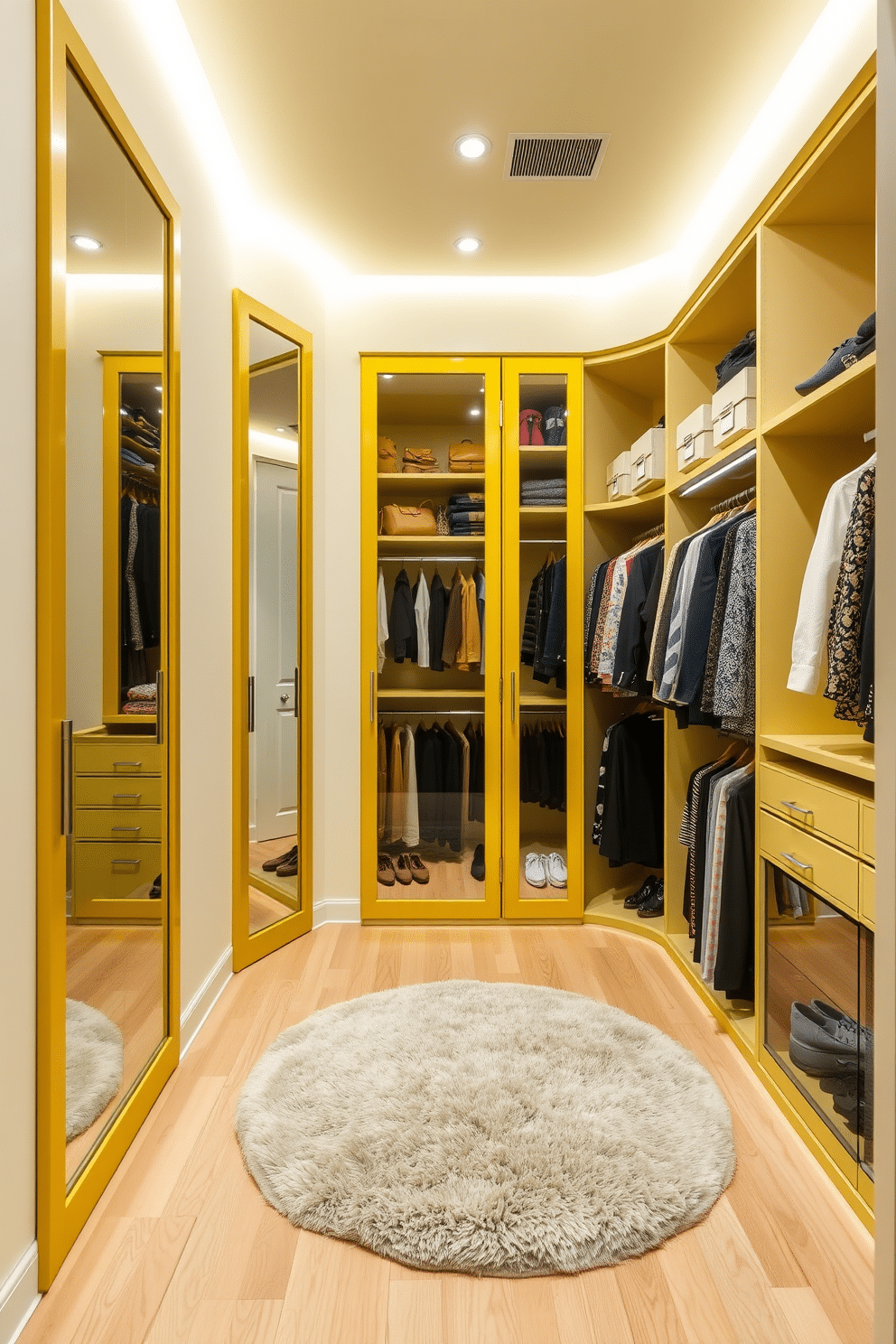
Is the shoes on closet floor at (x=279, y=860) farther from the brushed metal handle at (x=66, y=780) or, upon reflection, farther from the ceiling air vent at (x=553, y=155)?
the ceiling air vent at (x=553, y=155)

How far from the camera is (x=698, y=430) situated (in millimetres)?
2637

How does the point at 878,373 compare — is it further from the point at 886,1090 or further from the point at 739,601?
the point at 739,601

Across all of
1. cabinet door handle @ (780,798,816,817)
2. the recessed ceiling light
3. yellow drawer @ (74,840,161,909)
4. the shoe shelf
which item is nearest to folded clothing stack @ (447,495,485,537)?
the recessed ceiling light

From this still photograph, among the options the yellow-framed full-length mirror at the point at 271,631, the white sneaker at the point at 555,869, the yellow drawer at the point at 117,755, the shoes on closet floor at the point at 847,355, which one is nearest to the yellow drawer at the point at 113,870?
the yellow drawer at the point at 117,755

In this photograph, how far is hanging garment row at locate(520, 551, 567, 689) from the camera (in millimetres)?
3391

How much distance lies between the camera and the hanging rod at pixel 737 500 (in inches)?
101

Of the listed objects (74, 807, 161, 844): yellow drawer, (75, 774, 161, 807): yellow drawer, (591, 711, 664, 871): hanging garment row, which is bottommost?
(591, 711, 664, 871): hanging garment row

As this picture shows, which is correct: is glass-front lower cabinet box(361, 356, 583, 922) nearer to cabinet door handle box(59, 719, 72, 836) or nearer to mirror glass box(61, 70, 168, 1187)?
mirror glass box(61, 70, 168, 1187)

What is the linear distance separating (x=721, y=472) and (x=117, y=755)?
2.04 meters

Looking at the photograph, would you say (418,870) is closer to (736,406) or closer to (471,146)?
(736,406)

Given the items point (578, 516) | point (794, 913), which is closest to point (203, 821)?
point (794, 913)

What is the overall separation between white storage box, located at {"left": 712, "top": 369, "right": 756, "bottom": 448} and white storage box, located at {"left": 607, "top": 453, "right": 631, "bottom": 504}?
2.31 ft

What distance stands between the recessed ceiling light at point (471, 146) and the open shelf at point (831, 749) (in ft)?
6.78

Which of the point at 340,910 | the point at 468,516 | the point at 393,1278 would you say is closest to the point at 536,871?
the point at 340,910
